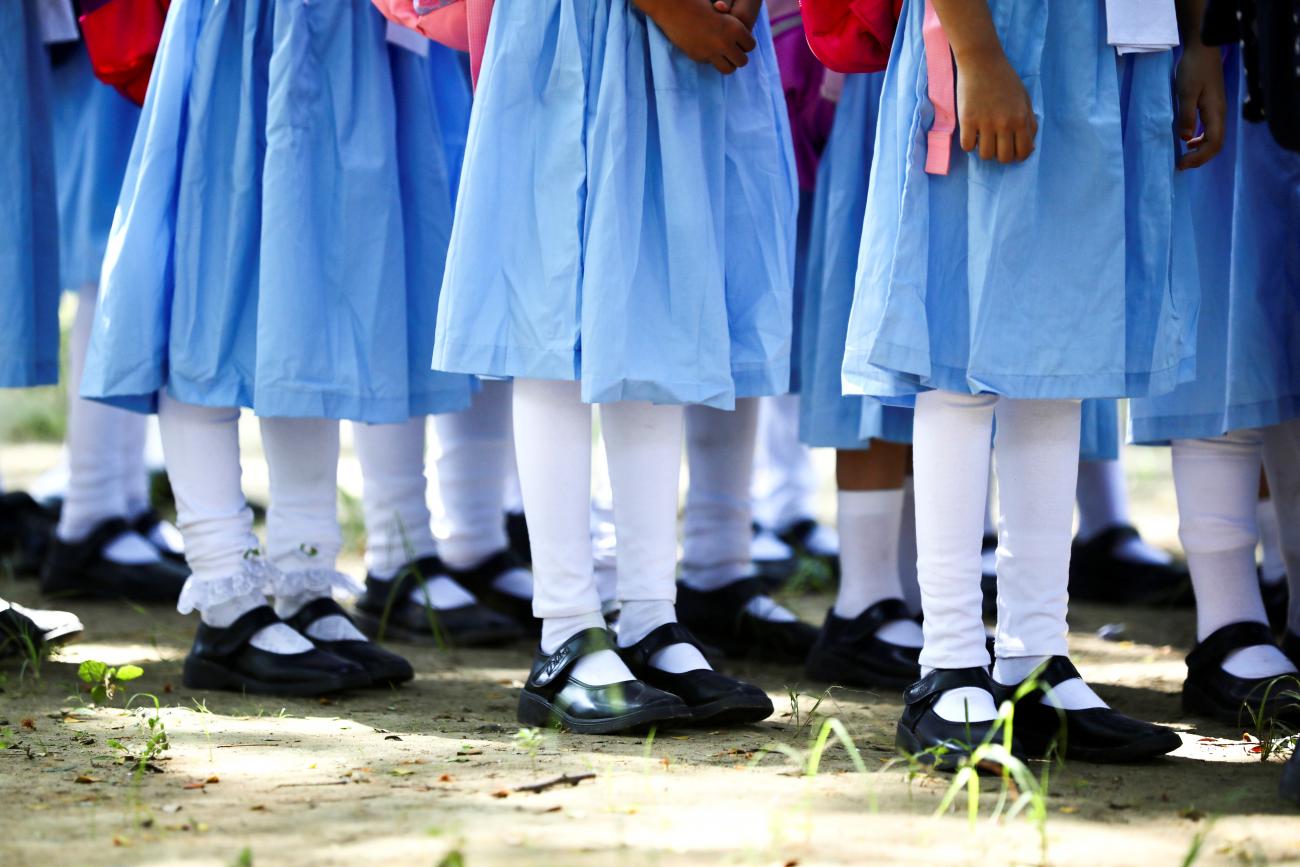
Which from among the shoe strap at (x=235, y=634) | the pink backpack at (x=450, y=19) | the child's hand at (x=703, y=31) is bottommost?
the shoe strap at (x=235, y=634)

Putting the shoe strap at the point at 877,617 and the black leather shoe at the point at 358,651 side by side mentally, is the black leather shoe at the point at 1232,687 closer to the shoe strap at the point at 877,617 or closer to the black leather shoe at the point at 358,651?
the shoe strap at the point at 877,617

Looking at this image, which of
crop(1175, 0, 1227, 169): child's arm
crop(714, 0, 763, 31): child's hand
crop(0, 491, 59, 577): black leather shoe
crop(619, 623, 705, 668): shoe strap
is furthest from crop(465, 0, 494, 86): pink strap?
crop(0, 491, 59, 577): black leather shoe

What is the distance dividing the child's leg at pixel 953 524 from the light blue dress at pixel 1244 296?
19.8 inches

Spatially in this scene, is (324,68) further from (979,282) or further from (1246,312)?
(1246,312)

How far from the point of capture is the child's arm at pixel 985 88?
1742 mm

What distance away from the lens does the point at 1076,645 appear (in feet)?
9.13

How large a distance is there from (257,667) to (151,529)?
1.14 metres

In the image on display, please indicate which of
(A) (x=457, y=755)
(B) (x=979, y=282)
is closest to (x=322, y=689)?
(A) (x=457, y=755)

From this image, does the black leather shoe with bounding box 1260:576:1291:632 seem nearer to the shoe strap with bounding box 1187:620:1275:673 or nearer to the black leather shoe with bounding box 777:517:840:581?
the shoe strap with bounding box 1187:620:1275:673

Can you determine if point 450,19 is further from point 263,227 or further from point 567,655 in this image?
point 567,655

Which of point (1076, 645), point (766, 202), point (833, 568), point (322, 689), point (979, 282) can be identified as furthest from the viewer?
point (833, 568)

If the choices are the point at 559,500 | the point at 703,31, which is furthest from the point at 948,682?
the point at 703,31

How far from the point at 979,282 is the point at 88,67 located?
1942mm

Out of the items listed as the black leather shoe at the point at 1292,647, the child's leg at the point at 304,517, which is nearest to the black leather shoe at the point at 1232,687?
the black leather shoe at the point at 1292,647
